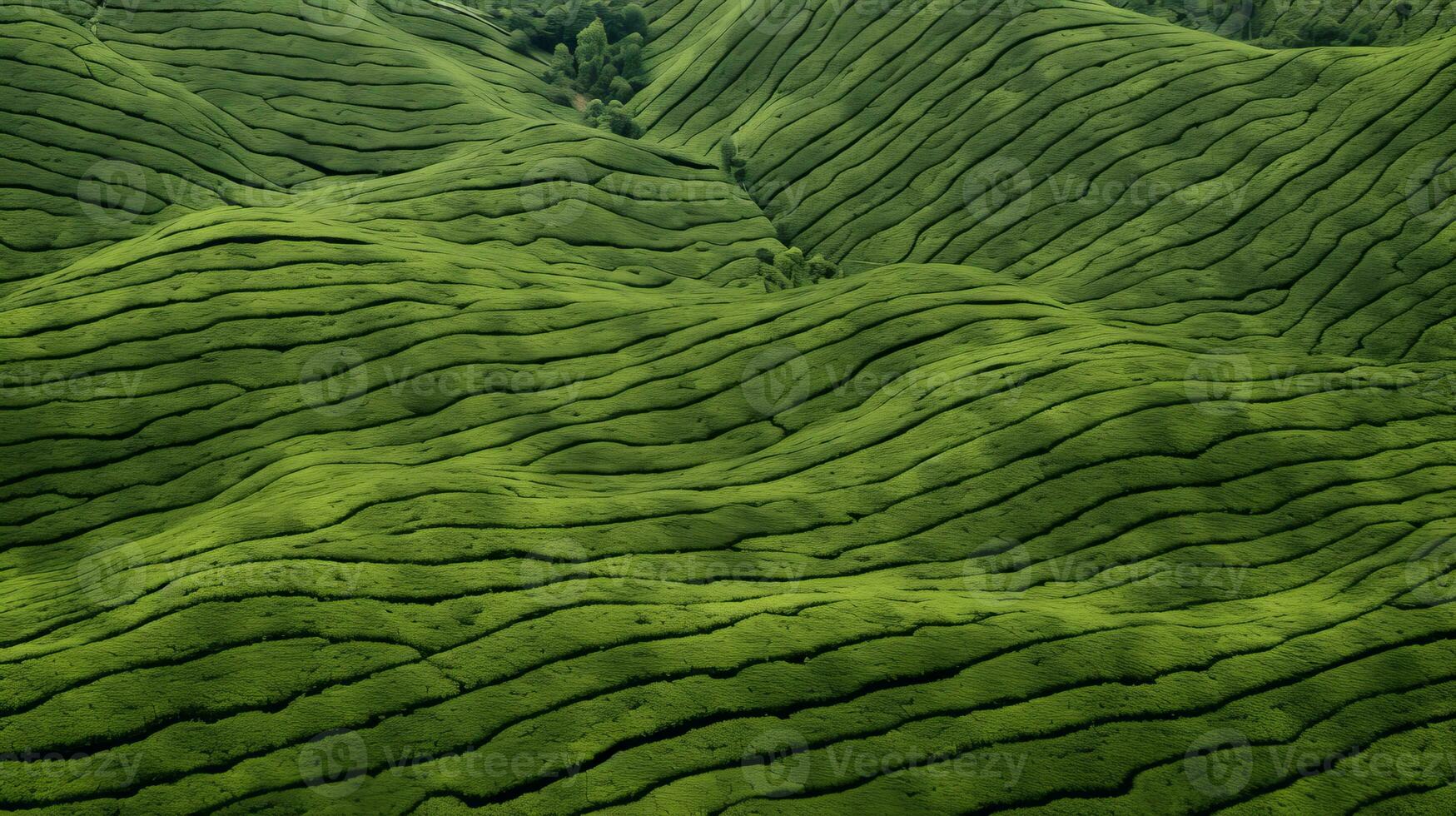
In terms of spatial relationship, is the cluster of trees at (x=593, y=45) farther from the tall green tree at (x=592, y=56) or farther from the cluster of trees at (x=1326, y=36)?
the cluster of trees at (x=1326, y=36)

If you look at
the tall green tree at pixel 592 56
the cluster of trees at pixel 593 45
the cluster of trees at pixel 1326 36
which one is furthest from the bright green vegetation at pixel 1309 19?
the tall green tree at pixel 592 56

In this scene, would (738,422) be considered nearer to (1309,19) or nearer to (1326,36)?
(1326,36)

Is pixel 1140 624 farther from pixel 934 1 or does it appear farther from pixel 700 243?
pixel 934 1

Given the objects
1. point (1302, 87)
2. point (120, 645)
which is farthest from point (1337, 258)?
point (120, 645)

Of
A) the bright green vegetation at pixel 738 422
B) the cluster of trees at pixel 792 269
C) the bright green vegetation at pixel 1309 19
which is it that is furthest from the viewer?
the bright green vegetation at pixel 1309 19

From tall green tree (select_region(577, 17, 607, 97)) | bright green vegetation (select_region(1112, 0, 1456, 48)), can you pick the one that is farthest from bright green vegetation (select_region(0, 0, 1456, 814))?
tall green tree (select_region(577, 17, 607, 97))

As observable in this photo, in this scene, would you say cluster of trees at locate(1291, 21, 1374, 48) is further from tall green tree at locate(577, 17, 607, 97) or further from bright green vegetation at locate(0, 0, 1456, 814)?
tall green tree at locate(577, 17, 607, 97)
